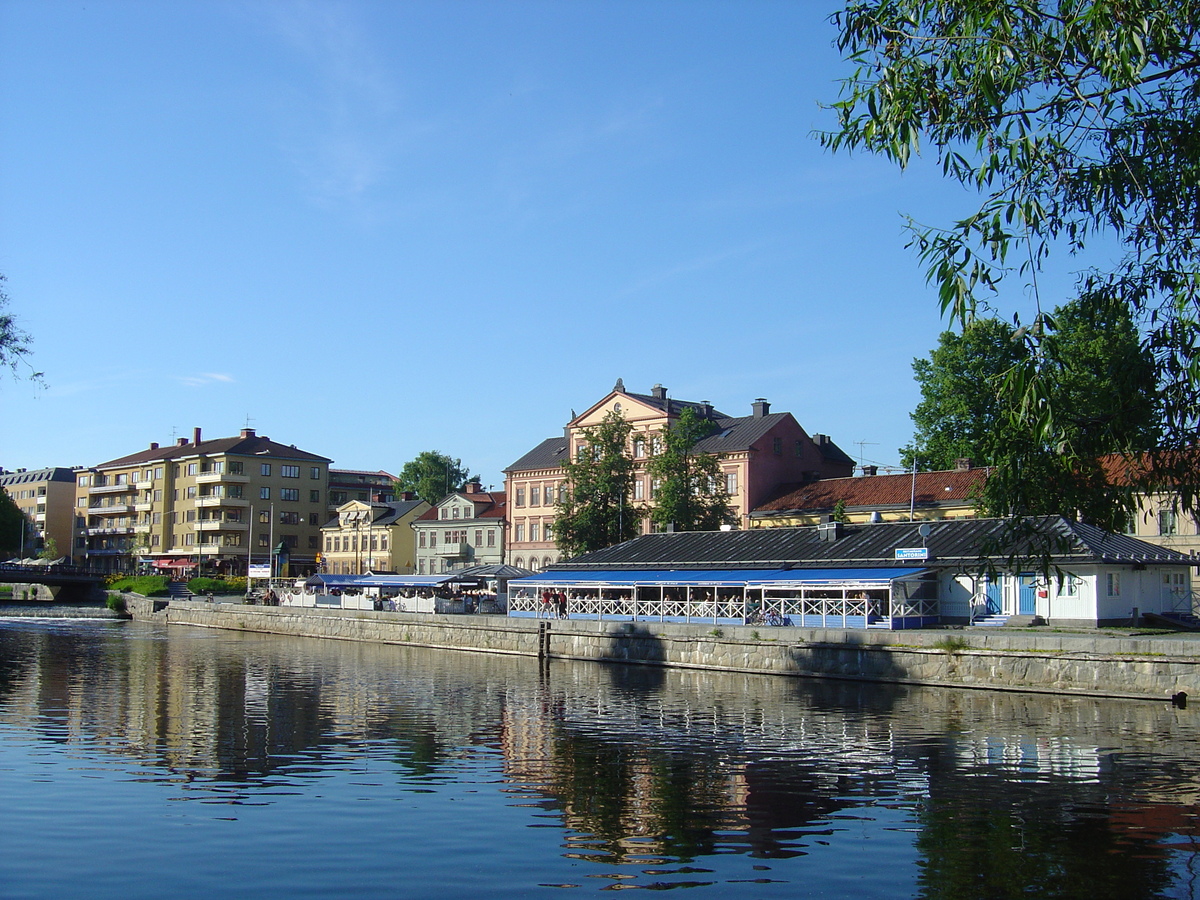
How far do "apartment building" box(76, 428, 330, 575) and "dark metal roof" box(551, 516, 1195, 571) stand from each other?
234 ft

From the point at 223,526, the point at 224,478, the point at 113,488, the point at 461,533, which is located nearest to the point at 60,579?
the point at 223,526

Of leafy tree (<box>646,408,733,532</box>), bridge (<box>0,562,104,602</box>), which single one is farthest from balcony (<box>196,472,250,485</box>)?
leafy tree (<box>646,408,733,532</box>)

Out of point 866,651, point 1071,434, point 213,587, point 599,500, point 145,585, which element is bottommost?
point 866,651

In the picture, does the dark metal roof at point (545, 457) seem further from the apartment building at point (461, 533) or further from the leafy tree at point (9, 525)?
the leafy tree at point (9, 525)

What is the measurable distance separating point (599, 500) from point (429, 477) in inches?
2670

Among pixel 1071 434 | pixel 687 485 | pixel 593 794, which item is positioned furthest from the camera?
pixel 687 485

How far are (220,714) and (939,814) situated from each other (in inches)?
830

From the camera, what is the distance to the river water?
14945 mm

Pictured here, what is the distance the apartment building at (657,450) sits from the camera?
283ft

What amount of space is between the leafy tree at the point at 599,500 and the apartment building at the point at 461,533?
22.4 m

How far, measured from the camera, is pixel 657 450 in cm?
8881

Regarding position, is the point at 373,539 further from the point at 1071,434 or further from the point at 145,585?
the point at 1071,434

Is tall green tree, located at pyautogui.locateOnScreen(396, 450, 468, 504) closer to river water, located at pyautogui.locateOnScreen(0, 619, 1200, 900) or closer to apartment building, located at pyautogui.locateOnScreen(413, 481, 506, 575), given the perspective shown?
apartment building, located at pyautogui.locateOnScreen(413, 481, 506, 575)

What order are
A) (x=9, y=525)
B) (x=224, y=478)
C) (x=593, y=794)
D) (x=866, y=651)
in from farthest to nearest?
(x=9, y=525)
(x=224, y=478)
(x=866, y=651)
(x=593, y=794)
